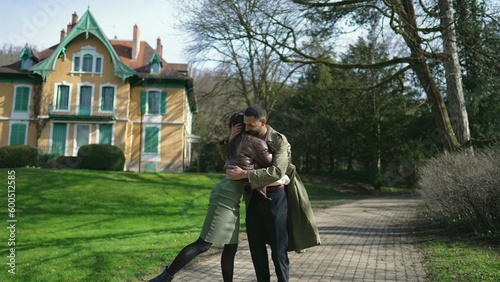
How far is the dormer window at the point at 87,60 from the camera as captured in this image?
26.8 m

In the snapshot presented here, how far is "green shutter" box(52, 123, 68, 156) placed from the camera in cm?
2553

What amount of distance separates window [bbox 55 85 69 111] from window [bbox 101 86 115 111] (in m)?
2.56

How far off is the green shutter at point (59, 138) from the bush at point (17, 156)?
2.82m

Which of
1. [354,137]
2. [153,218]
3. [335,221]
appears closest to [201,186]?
[153,218]

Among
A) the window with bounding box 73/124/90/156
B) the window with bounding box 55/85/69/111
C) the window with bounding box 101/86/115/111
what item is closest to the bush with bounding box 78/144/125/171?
the window with bounding box 73/124/90/156

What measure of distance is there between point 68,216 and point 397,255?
9.77m

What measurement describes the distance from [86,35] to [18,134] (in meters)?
8.78

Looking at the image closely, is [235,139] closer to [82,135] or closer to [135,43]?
[82,135]

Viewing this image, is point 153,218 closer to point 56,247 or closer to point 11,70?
point 56,247

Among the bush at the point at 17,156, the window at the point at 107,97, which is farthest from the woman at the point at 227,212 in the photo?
the window at the point at 107,97

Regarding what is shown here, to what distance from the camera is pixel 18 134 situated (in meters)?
26.3

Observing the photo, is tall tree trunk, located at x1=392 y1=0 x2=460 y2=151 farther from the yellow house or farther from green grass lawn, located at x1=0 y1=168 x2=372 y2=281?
the yellow house

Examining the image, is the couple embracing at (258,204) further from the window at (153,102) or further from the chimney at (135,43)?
the chimney at (135,43)

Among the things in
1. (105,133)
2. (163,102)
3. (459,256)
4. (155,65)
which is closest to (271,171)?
(459,256)
